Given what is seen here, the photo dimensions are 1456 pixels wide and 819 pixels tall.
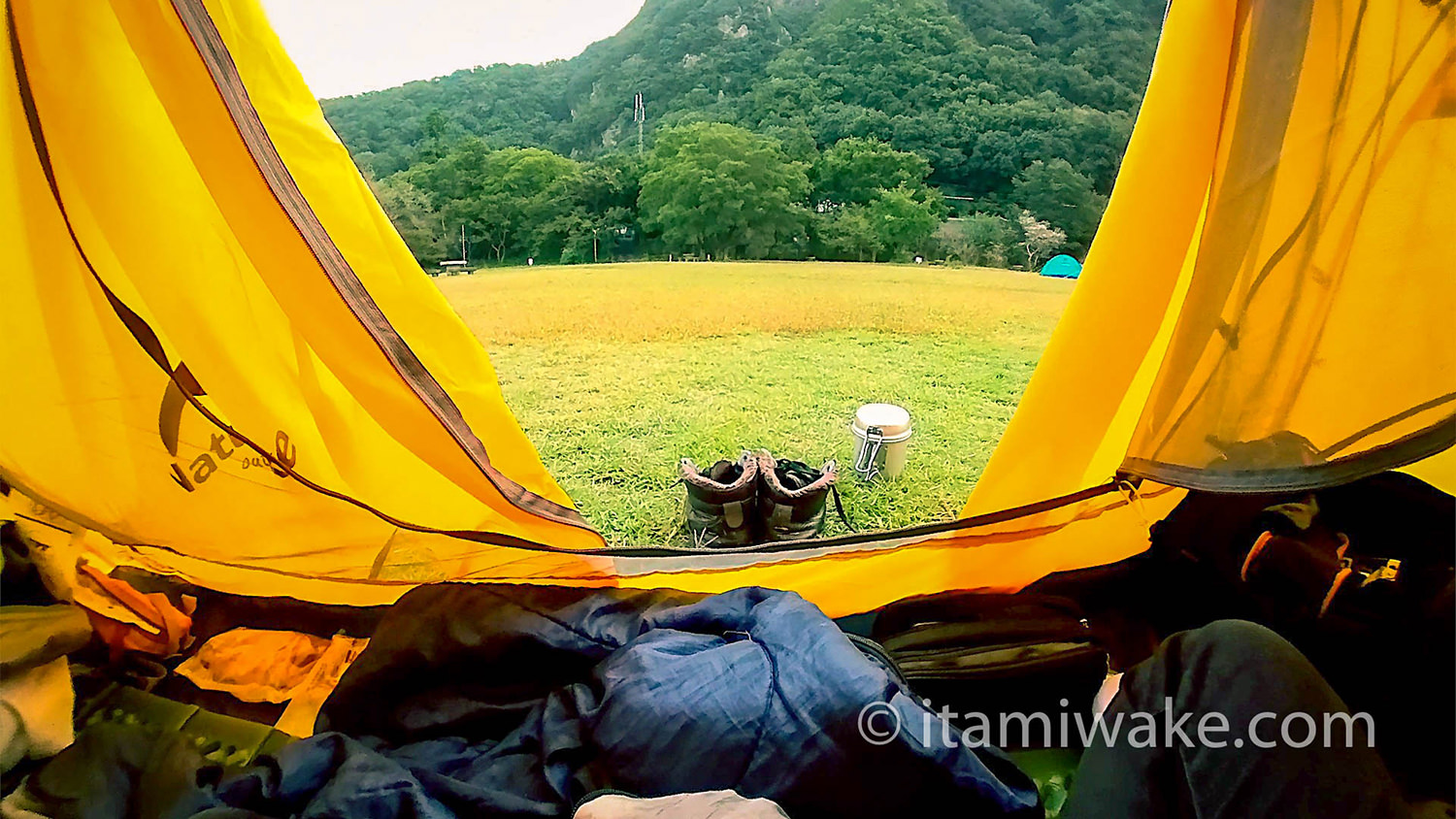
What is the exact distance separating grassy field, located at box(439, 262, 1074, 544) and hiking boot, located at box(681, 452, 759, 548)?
193 millimetres

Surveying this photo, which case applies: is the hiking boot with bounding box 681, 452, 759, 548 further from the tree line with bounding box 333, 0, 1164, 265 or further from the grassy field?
the tree line with bounding box 333, 0, 1164, 265

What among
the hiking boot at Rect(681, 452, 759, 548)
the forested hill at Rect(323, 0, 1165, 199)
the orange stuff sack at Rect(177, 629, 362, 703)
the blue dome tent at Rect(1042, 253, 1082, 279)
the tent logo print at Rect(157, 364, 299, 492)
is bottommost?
the orange stuff sack at Rect(177, 629, 362, 703)

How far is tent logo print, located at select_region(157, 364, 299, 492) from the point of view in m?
0.99

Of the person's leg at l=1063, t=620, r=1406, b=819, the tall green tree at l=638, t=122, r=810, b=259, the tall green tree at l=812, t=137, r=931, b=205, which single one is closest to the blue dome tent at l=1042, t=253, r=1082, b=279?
the tall green tree at l=812, t=137, r=931, b=205

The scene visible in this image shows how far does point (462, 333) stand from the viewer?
1.09 meters

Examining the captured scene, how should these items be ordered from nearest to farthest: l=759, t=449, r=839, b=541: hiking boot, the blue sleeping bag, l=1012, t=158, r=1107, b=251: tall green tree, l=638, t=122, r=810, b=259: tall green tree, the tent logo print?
the blue sleeping bag < the tent logo print < l=759, t=449, r=839, b=541: hiking boot < l=1012, t=158, r=1107, b=251: tall green tree < l=638, t=122, r=810, b=259: tall green tree

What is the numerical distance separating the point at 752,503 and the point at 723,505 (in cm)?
6

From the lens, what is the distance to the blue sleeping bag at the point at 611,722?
770mm

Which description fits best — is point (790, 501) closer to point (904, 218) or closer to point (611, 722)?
point (611, 722)

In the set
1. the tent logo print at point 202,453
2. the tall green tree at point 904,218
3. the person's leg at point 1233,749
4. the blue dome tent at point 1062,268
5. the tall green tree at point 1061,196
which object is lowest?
the person's leg at point 1233,749

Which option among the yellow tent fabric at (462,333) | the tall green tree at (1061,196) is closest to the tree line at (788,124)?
the tall green tree at (1061,196)

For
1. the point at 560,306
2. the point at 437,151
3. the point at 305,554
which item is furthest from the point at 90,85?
the point at 560,306

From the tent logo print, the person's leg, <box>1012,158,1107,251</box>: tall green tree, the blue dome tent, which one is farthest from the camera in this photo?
the blue dome tent

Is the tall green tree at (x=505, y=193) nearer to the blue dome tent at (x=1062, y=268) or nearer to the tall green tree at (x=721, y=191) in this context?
the tall green tree at (x=721, y=191)
